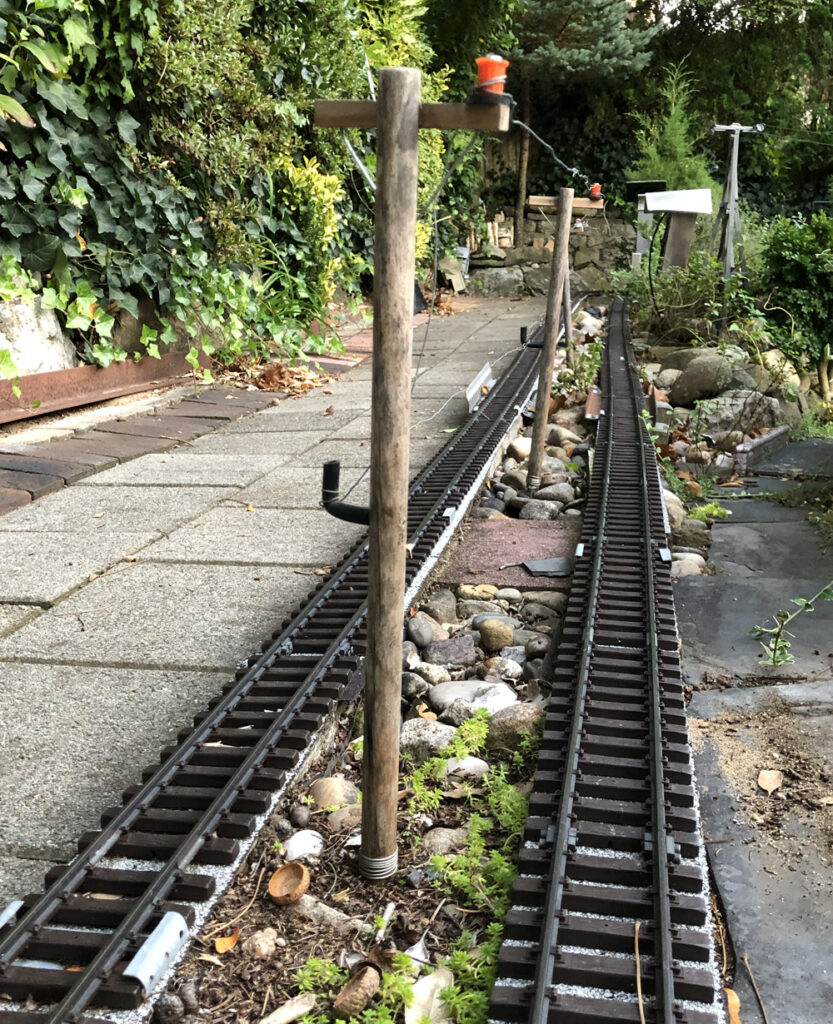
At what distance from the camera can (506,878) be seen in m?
2.13

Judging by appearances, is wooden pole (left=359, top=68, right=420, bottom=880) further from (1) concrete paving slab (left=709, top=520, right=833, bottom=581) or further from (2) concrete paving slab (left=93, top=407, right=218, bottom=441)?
(2) concrete paving slab (left=93, top=407, right=218, bottom=441)

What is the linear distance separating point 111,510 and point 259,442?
5.80 ft

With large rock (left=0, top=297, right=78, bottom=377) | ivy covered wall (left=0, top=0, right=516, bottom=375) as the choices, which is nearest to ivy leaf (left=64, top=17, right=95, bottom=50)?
ivy covered wall (left=0, top=0, right=516, bottom=375)

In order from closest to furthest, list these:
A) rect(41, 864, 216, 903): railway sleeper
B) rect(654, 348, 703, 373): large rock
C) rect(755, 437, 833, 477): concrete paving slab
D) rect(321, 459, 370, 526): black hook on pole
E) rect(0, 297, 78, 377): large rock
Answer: rect(41, 864, 216, 903): railway sleeper, rect(321, 459, 370, 526): black hook on pole, rect(0, 297, 78, 377): large rock, rect(755, 437, 833, 477): concrete paving slab, rect(654, 348, 703, 373): large rock

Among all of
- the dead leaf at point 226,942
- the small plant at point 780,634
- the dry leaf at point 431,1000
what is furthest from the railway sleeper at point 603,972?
the small plant at point 780,634

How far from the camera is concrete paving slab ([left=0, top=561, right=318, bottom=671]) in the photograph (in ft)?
10.5

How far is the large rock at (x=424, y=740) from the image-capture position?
273 cm

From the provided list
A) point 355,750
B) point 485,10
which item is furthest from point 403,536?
point 485,10

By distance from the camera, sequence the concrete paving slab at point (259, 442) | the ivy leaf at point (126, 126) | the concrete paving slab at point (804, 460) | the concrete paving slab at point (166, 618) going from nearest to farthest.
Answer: the concrete paving slab at point (166, 618) < the concrete paving slab at point (259, 442) < the ivy leaf at point (126, 126) < the concrete paving slab at point (804, 460)

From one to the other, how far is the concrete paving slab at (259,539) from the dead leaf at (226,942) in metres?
2.27

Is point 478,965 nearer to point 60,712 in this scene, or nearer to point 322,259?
point 60,712

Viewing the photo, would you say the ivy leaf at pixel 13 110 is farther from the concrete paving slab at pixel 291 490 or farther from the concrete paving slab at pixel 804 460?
the concrete paving slab at pixel 804 460

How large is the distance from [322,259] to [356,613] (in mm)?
6817

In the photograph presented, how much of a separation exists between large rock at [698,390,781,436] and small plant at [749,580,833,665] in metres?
4.05
